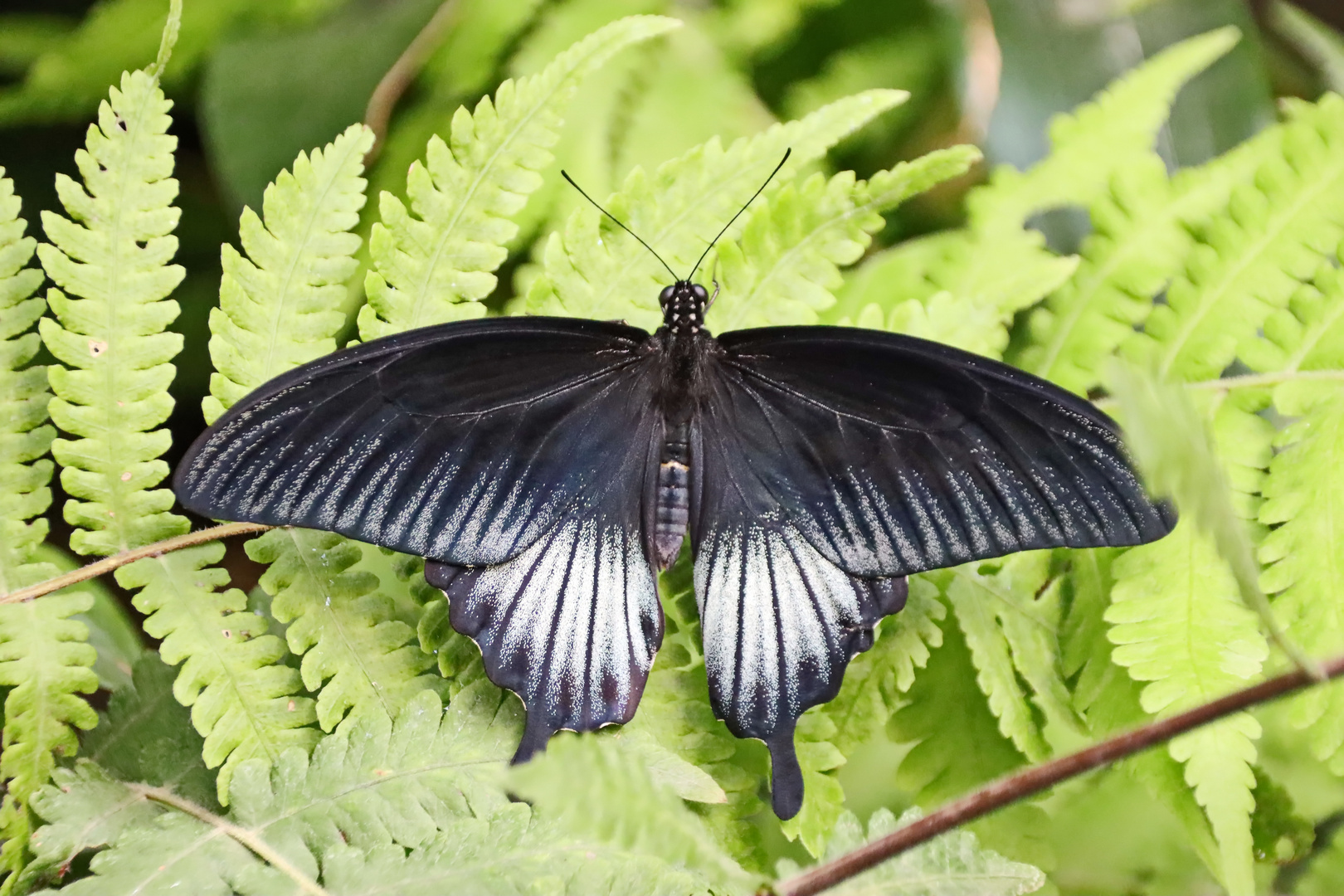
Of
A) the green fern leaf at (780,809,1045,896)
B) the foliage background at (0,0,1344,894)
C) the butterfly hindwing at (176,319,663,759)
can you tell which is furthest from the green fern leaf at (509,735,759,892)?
the butterfly hindwing at (176,319,663,759)

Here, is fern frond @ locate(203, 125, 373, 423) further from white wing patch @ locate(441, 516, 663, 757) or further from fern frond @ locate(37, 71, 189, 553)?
white wing patch @ locate(441, 516, 663, 757)

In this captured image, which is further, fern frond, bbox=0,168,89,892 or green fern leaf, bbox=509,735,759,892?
fern frond, bbox=0,168,89,892

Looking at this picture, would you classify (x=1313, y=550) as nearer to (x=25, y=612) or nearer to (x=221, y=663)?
(x=221, y=663)

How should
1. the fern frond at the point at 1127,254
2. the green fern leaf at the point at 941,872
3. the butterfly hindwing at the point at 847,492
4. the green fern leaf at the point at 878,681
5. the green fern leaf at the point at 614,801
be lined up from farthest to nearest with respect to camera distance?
the fern frond at the point at 1127,254 < the green fern leaf at the point at 878,681 < the butterfly hindwing at the point at 847,492 < the green fern leaf at the point at 941,872 < the green fern leaf at the point at 614,801

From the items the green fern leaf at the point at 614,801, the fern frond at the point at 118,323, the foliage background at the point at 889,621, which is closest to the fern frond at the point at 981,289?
the foliage background at the point at 889,621

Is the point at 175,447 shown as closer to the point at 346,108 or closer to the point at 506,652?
the point at 346,108

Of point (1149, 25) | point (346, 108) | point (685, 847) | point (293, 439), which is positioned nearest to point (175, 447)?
point (346, 108)

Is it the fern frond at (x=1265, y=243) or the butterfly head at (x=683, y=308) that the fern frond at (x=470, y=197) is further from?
the fern frond at (x=1265, y=243)
